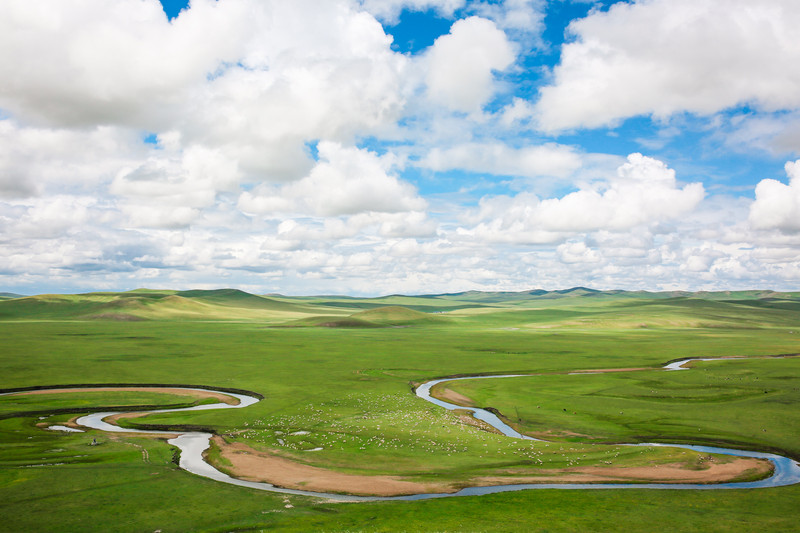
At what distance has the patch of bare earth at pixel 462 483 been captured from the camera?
39.3m

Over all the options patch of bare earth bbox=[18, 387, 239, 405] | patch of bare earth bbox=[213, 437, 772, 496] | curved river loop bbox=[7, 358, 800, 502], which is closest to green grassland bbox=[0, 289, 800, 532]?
patch of bare earth bbox=[213, 437, 772, 496]

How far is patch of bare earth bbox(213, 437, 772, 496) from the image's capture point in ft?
129

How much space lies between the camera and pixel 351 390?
83375mm

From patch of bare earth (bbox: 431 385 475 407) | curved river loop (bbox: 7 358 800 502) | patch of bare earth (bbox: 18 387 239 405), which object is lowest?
patch of bare earth (bbox: 431 385 475 407)

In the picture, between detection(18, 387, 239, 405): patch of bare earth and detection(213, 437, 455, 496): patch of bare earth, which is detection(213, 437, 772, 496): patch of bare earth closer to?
detection(213, 437, 455, 496): patch of bare earth

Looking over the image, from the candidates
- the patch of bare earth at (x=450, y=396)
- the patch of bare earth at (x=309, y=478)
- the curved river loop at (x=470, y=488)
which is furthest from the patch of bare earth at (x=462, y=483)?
the patch of bare earth at (x=450, y=396)

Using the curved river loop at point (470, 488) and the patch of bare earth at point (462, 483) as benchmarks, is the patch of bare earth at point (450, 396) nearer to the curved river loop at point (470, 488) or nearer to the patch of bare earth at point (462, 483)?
the curved river loop at point (470, 488)

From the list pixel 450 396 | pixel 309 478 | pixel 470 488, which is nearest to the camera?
pixel 470 488

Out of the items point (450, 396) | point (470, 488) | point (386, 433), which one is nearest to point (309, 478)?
point (470, 488)

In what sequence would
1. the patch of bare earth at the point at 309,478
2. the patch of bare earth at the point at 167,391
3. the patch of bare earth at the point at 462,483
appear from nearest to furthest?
the patch of bare earth at the point at 309,478 → the patch of bare earth at the point at 462,483 → the patch of bare earth at the point at 167,391

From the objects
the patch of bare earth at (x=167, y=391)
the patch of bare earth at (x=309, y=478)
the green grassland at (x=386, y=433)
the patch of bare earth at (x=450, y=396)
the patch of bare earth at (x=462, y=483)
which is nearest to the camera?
the green grassland at (x=386, y=433)

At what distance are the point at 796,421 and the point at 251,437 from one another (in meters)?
60.7

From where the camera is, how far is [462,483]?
40.0m

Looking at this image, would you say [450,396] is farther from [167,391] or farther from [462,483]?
[167,391]
